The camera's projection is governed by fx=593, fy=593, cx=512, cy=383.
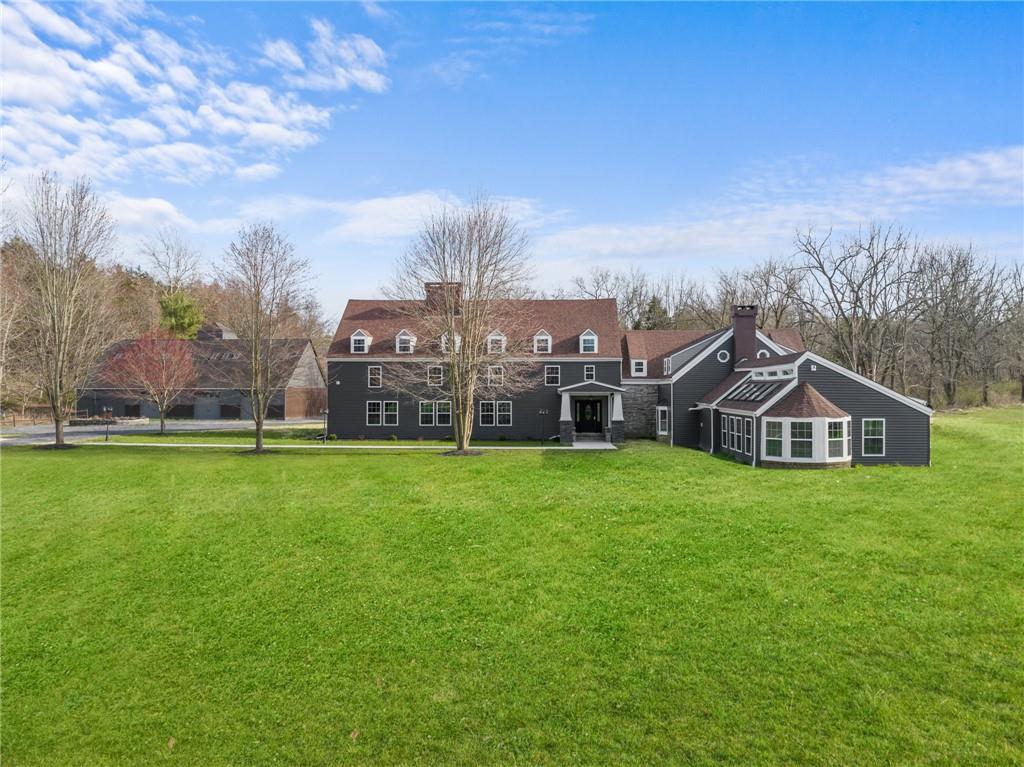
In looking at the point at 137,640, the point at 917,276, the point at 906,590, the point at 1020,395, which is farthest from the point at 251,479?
the point at 1020,395

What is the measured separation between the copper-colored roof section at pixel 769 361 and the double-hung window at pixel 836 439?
286cm

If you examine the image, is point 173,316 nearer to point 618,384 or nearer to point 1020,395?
point 618,384

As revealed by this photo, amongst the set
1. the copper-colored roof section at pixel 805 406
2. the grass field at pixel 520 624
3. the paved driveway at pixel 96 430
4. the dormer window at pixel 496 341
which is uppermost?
the dormer window at pixel 496 341

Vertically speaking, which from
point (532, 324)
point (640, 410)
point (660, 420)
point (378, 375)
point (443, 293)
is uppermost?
point (443, 293)

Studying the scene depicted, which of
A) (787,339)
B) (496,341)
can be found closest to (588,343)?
(496,341)

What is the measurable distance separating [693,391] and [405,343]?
15.8m

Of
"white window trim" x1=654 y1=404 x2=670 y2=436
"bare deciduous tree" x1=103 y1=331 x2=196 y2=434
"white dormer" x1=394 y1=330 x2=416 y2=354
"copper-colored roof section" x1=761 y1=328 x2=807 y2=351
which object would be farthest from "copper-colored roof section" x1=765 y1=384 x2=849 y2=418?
"bare deciduous tree" x1=103 y1=331 x2=196 y2=434

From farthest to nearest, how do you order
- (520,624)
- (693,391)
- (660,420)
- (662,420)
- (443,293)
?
(660,420) < (662,420) < (693,391) < (443,293) < (520,624)

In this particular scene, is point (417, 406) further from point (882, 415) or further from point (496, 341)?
point (882, 415)

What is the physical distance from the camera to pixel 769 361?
2470 cm

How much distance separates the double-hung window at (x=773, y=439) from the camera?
70.8ft

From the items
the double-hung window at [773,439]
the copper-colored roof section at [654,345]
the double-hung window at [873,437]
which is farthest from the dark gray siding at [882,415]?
the copper-colored roof section at [654,345]

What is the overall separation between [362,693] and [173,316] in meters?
52.1

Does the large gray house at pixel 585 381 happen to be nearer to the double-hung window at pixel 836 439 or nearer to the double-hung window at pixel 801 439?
the double-hung window at pixel 801 439
